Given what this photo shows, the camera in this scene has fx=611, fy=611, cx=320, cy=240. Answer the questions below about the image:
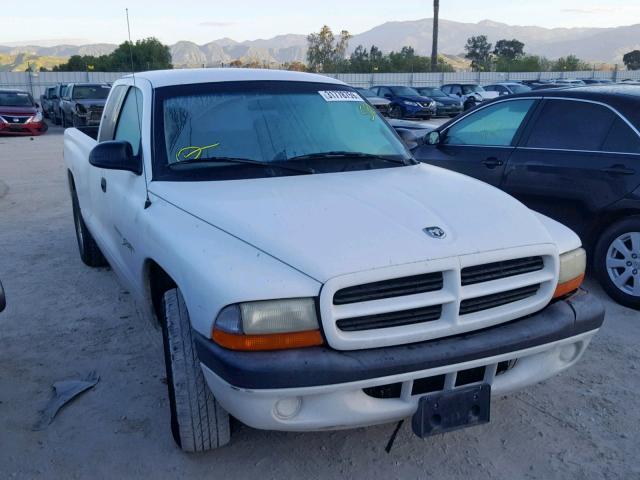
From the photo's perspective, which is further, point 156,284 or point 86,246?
point 86,246

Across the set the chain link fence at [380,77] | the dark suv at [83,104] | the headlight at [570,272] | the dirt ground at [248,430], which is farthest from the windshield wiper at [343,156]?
the chain link fence at [380,77]

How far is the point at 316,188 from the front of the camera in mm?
3137

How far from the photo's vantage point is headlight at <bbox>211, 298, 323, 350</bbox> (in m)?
2.33

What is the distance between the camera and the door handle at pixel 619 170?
462 centimetres

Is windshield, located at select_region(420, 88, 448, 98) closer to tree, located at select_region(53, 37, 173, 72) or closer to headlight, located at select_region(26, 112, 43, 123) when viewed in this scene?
headlight, located at select_region(26, 112, 43, 123)

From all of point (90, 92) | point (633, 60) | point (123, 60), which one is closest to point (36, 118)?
point (90, 92)

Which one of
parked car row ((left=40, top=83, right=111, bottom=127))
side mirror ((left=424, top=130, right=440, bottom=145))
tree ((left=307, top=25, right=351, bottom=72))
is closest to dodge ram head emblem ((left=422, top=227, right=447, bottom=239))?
side mirror ((left=424, top=130, right=440, bottom=145))

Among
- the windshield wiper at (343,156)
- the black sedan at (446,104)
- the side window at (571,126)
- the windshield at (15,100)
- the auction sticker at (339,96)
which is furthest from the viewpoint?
the black sedan at (446,104)

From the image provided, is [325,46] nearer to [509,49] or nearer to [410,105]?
[509,49]

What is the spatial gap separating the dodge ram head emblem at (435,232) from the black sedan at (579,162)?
8.67 feet

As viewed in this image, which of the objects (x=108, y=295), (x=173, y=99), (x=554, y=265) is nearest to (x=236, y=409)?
(x=554, y=265)

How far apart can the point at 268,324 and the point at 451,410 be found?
0.85m

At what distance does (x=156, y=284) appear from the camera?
3.31 metres

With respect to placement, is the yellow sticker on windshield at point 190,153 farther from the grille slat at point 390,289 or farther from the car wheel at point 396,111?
the car wheel at point 396,111
